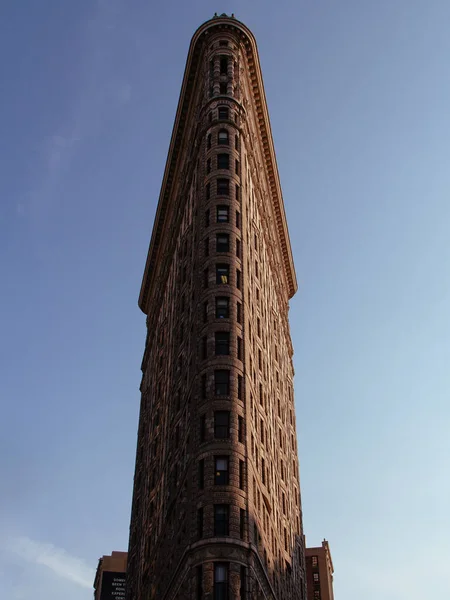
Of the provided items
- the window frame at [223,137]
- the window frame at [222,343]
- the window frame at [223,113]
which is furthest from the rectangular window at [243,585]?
the window frame at [223,113]

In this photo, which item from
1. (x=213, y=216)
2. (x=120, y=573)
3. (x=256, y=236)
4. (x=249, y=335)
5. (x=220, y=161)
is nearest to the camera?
(x=249, y=335)

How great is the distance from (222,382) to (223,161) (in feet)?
94.8

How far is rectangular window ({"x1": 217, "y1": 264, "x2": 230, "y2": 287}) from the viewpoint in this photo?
2968 inches

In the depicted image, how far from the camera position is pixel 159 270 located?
12338cm

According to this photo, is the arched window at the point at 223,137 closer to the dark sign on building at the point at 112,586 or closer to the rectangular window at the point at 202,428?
the rectangular window at the point at 202,428

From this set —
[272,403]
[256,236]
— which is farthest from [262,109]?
[272,403]

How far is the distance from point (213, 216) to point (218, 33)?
31.8 m

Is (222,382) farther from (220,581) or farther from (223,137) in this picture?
(223,137)

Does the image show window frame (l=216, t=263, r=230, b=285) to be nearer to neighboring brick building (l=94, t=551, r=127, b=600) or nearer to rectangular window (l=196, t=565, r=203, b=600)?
rectangular window (l=196, t=565, r=203, b=600)

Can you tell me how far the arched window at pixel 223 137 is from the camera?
289 ft

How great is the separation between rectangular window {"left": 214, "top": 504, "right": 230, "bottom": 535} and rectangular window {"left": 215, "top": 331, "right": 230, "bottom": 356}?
578 inches

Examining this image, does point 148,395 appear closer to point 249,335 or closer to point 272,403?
point 272,403

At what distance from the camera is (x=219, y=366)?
68.7m

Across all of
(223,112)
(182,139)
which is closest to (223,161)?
(223,112)
